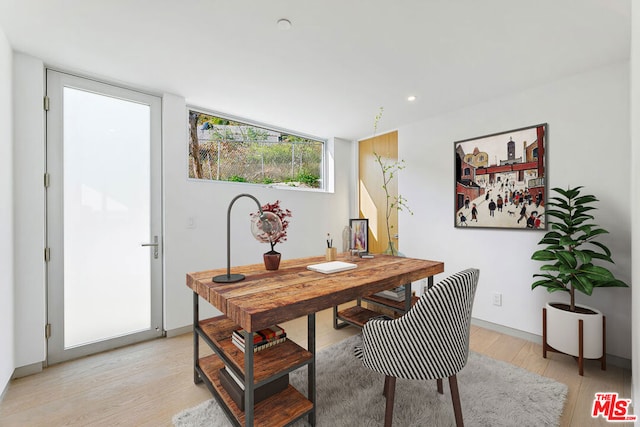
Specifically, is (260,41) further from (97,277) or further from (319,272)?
(97,277)

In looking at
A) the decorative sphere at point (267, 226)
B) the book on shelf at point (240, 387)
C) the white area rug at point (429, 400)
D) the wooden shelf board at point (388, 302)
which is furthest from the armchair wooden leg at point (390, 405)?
the decorative sphere at point (267, 226)

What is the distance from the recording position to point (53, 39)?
1.86m

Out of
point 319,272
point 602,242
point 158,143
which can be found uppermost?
point 158,143

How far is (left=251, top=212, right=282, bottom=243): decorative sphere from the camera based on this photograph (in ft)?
5.57

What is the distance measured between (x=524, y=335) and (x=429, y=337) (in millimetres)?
2060

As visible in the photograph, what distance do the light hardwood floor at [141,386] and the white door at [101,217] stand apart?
0.27 metres

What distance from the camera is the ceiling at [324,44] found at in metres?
1.59

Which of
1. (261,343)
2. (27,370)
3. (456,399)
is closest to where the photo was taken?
(456,399)

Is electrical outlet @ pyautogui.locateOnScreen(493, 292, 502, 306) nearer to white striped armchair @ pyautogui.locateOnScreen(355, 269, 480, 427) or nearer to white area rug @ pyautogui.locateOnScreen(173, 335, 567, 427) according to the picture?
A: white area rug @ pyautogui.locateOnScreen(173, 335, 567, 427)

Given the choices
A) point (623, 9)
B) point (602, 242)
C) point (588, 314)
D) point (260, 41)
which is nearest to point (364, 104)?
point (260, 41)

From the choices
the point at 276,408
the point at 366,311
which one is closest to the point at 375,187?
the point at 366,311

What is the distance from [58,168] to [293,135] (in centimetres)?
257

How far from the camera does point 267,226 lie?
1.71 m

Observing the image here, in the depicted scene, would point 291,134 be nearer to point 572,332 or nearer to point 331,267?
point 331,267
